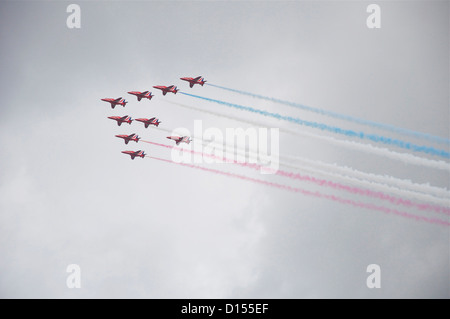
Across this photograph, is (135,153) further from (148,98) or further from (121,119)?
(148,98)

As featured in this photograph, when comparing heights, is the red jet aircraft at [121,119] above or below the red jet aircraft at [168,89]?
below

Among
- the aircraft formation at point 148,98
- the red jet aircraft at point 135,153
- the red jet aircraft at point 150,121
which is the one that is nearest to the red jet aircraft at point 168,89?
the aircraft formation at point 148,98

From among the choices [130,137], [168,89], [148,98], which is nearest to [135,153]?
[130,137]

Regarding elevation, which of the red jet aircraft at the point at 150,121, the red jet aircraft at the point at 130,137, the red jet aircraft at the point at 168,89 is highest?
the red jet aircraft at the point at 168,89

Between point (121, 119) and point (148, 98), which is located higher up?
point (148, 98)

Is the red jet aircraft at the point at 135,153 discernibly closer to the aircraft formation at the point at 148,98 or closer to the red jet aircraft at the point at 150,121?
the aircraft formation at the point at 148,98

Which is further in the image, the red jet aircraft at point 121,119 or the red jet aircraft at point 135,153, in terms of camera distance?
the red jet aircraft at point 135,153

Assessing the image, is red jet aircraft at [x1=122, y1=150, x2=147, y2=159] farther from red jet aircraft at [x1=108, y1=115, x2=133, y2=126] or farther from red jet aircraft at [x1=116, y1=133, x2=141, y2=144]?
red jet aircraft at [x1=108, y1=115, x2=133, y2=126]

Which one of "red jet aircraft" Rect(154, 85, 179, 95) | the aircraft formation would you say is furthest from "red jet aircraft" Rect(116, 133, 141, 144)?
"red jet aircraft" Rect(154, 85, 179, 95)
